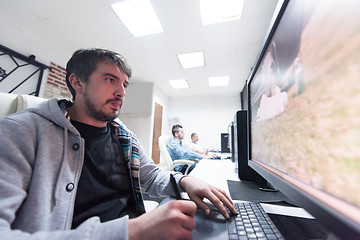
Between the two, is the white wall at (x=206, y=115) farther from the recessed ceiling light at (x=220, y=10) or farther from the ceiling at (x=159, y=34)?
the recessed ceiling light at (x=220, y=10)

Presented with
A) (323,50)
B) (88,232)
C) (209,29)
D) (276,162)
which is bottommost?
(88,232)

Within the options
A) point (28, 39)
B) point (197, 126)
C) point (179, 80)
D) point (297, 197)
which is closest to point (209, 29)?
point (179, 80)

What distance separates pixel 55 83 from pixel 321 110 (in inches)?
134

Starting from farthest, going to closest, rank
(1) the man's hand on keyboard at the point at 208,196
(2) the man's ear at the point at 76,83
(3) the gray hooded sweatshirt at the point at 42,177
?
1. (2) the man's ear at the point at 76,83
2. (1) the man's hand on keyboard at the point at 208,196
3. (3) the gray hooded sweatshirt at the point at 42,177

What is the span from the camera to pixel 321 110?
226 millimetres

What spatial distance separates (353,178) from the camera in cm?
17

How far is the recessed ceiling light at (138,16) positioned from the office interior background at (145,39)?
61 millimetres

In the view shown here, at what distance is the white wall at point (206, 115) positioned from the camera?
4914 millimetres

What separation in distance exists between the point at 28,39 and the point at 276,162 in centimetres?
344

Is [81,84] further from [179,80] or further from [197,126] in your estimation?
[197,126]

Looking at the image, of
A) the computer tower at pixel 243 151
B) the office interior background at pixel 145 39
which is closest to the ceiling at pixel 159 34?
the office interior background at pixel 145 39

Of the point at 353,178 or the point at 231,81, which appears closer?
the point at 353,178

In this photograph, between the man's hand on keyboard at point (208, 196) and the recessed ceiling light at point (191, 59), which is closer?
the man's hand on keyboard at point (208, 196)

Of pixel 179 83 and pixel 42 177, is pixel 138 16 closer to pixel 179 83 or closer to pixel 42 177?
pixel 42 177
